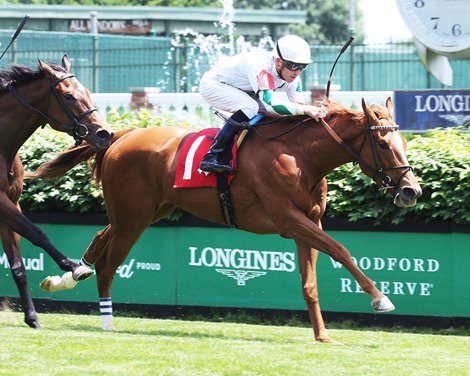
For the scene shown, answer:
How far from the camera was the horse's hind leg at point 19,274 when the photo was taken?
9.42 meters

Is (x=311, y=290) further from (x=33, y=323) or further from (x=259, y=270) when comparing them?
(x=33, y=323)

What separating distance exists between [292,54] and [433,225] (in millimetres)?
2522

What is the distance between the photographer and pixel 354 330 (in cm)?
1025

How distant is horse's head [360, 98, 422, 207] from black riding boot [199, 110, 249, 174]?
1.10m

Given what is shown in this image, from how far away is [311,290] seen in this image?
29.2 feet

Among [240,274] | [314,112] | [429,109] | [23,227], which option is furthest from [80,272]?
[429,109]

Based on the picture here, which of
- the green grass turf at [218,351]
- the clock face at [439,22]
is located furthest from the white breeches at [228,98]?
the clock face at [439,22]

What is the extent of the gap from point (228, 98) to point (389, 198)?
203cm

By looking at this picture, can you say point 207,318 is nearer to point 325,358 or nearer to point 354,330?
point 354,330

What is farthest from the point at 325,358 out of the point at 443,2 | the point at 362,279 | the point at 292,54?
the point at 443,2

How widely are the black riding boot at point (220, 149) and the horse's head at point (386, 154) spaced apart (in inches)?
43.5

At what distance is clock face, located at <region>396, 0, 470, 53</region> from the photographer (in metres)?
11.0

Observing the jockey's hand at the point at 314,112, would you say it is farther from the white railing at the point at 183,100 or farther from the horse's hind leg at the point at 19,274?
the white railing at the point at 183,100

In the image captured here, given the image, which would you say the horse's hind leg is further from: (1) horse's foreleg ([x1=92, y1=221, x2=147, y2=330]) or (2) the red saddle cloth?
(2) the red saddle cloth
